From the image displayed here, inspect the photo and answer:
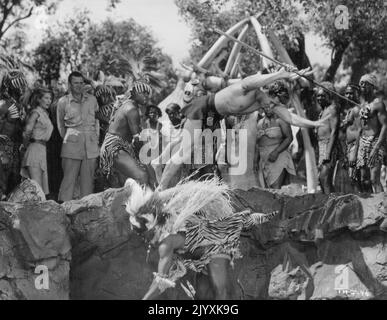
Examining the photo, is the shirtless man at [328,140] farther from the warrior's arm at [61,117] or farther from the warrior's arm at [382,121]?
the warrior's arm at [61,117]

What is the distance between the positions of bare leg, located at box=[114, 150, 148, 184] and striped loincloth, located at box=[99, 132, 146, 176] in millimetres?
39

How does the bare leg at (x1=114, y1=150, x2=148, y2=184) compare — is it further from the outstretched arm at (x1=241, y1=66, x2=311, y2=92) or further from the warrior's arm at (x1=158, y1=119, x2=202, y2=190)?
the outstretched arm at (x1=241, y1=66, x2=311, y2=92)

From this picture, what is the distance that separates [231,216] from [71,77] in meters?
3.13

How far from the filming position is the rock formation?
327 inches

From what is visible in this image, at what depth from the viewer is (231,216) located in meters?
8.51

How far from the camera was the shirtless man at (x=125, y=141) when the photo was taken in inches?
391

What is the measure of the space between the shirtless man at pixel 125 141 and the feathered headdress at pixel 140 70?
195mm

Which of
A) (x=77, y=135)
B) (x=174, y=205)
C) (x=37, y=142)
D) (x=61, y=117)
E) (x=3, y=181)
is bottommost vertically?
(x=174, y=205)

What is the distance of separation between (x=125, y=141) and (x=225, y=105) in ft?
3.23

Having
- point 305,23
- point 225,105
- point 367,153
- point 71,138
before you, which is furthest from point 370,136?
point 305,23

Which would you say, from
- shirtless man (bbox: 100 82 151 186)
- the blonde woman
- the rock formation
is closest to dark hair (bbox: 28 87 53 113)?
the blonde woman

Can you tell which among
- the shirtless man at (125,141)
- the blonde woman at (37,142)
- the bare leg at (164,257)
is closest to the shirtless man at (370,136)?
the shirtless man at (125,141)

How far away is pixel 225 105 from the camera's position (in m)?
10.2

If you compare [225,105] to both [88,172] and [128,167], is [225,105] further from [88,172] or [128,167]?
[88,172]
